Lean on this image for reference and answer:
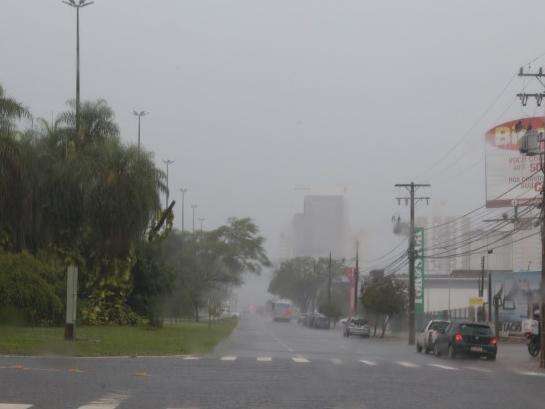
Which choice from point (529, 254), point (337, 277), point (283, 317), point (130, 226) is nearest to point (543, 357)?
point (130, 226)

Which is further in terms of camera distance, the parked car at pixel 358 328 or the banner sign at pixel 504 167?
the parked car at pixel 358 328

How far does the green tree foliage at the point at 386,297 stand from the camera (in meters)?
69.3

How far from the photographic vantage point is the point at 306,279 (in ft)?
474

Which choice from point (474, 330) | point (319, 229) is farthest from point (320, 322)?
point (474, 330)

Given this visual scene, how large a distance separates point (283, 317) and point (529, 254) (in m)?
49.0

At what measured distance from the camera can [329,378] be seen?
63.2ft

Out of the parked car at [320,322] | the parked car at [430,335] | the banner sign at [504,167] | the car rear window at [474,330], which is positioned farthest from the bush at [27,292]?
the parked car at [320,322]

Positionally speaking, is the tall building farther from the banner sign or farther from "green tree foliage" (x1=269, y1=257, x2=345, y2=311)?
"green tree foliage" (x1=269, y1=257, x2=345, y2=311)

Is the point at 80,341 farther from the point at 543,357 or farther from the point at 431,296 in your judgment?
the point at 431,296

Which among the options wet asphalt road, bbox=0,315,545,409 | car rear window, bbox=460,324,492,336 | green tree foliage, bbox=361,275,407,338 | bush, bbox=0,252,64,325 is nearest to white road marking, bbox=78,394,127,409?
wet asphalt road, bbox=0,315,545,409

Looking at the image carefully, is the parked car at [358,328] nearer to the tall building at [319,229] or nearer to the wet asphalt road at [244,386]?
the tall building at [319,229]

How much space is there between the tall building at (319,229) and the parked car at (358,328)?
92.2 ft

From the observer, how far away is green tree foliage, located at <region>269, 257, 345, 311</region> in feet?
449

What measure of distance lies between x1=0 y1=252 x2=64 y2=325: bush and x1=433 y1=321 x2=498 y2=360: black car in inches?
783
